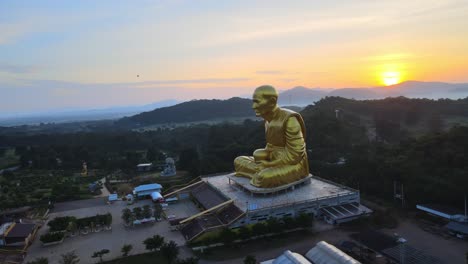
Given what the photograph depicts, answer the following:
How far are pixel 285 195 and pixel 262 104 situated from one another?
18.6 feet

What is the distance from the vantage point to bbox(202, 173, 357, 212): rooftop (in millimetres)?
21658

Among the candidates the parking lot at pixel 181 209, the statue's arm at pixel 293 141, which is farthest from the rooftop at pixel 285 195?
the parking lot at pixel 181 209

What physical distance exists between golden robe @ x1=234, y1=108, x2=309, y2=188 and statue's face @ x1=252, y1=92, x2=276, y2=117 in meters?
0.56

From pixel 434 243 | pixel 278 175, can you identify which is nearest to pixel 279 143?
pixel 278 175

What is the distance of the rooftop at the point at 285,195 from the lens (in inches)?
853

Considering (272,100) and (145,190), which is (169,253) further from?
(145,190)

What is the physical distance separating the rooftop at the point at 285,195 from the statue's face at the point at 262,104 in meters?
5.10

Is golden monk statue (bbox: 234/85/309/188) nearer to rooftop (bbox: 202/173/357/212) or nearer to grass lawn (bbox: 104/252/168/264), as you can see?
rooftop (bbox: 202/173/357/212)

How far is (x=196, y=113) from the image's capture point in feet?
416

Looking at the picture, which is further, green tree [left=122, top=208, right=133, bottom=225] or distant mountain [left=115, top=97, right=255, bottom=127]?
distant mountain [left=115, top=97, right=255, bottom=127]

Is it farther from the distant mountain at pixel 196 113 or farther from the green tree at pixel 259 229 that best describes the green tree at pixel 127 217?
the distant mountain at pixel 196 113

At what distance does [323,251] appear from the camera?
1498 cm

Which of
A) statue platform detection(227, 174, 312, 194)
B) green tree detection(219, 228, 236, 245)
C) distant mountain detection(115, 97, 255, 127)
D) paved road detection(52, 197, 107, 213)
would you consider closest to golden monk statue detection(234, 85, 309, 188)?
statue platform detection(227, 174, 312, 194)

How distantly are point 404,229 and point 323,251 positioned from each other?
25.6 feet
